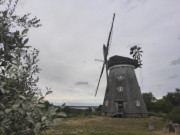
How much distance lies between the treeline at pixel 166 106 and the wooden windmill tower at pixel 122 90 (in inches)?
219

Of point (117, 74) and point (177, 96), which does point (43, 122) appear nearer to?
point (117, 74)

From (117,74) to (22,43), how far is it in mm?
32231

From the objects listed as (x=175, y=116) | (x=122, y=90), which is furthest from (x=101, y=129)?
(x=122, y=90)

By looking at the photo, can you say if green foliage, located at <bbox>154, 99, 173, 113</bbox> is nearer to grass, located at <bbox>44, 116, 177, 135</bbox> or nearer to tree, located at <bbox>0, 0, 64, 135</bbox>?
grass, located at <bbox>44, 116, 177, 135</bbox>

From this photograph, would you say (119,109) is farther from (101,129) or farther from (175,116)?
(101,129)

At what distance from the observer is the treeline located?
23.3m

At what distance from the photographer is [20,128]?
2.44 m

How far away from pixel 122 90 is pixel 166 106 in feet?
57.0

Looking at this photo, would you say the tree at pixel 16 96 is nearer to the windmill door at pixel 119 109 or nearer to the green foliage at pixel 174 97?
the windmill door at pixel 119 109

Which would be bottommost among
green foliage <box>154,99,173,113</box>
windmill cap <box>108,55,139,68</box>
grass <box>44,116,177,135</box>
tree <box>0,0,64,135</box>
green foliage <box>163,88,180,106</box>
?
grass <box>44,116,177,135</box>

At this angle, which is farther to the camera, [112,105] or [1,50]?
[112,105]

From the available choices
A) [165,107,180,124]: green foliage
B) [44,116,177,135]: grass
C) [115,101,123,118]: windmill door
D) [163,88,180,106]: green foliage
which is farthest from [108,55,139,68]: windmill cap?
[163,88,180,106]: green foliage

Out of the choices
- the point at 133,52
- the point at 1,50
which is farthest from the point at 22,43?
the point at 133,52

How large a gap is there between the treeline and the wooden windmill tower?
18.3 feet
